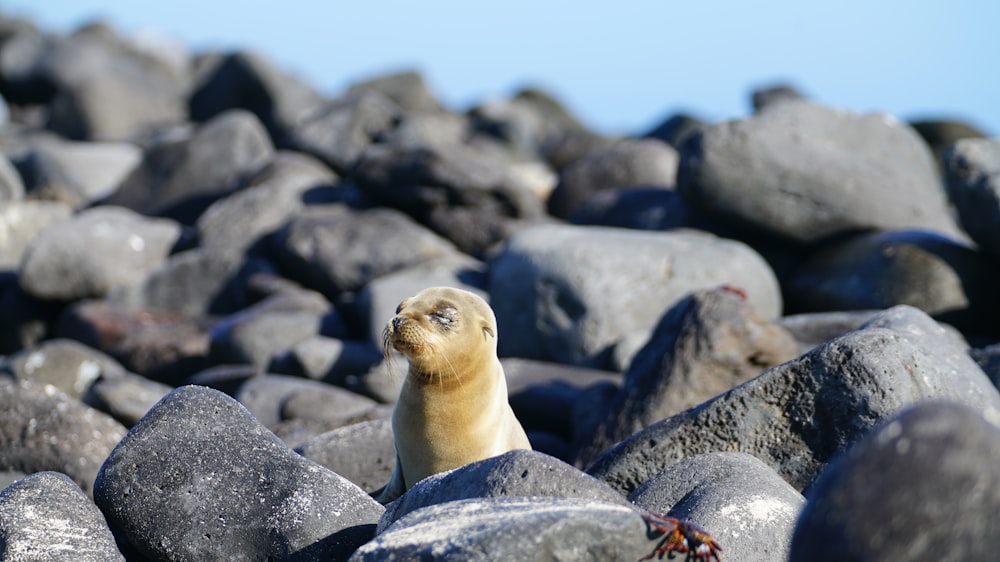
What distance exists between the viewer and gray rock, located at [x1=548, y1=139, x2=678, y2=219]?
16750 millimetres

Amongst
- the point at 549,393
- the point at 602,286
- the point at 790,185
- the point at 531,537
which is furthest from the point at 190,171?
the point at 531,537

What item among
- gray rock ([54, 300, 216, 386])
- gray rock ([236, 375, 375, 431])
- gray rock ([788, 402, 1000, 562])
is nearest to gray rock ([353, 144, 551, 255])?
gray rock ([54, 300, 216, 386])

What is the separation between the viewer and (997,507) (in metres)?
3.02

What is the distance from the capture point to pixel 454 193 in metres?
15.0

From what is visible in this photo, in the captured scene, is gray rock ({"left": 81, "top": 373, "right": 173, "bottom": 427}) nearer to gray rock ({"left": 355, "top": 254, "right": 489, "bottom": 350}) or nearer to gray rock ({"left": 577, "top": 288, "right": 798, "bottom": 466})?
gray rock ({"left": 355, "top": 254, "right": 489, "bottom": 350})

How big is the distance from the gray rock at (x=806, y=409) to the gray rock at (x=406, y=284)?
575cm

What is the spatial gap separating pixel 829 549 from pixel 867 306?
8.32 metres

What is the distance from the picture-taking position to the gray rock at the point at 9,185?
776 inches

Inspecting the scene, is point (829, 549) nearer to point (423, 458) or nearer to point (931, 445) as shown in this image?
point (931, 445)

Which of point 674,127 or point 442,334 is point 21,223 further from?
point 442,334

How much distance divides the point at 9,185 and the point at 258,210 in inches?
239

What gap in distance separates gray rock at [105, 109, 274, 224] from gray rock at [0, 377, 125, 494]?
1110 centimetres

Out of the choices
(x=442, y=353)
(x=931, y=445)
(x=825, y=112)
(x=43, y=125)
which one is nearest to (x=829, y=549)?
(x=931, y=445)

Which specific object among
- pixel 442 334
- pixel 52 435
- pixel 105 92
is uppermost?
pixel 442 334
